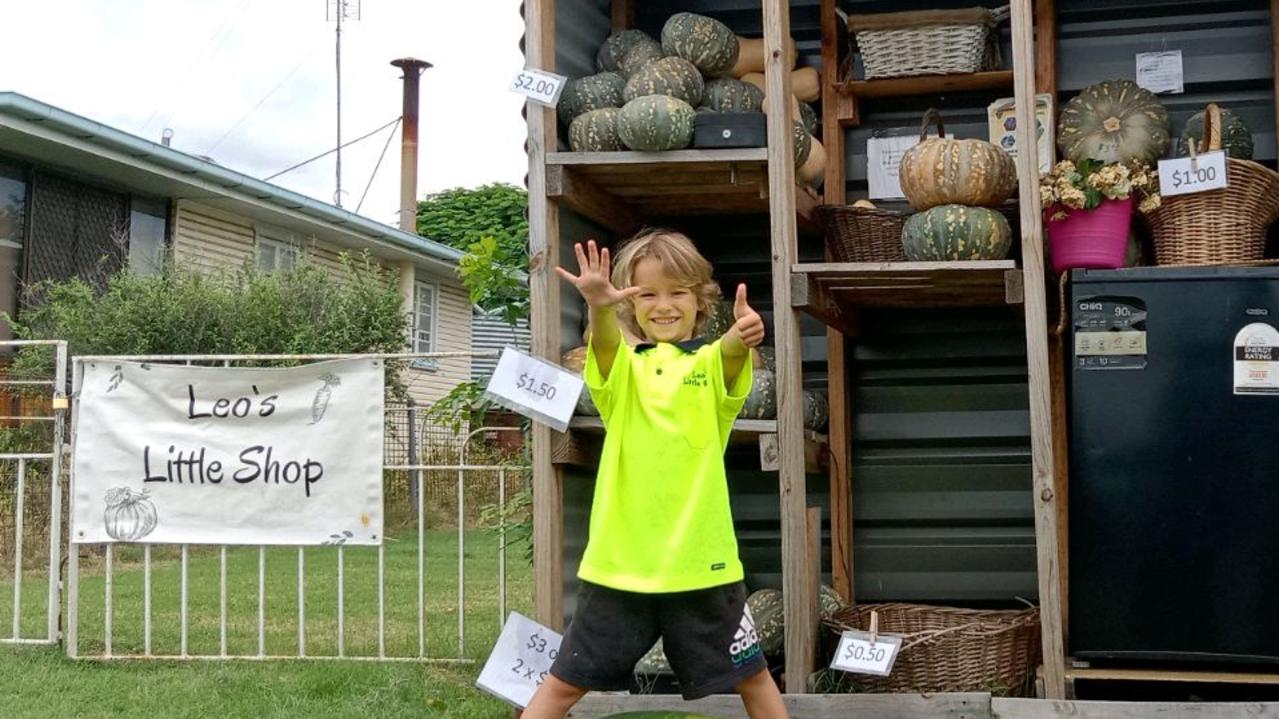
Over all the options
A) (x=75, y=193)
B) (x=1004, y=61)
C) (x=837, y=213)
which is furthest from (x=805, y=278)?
(x=75, y=193)

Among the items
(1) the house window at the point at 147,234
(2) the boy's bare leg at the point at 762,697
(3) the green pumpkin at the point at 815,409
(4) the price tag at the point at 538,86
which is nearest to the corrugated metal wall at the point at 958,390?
(3) the green pumpkin at the point at 815,409

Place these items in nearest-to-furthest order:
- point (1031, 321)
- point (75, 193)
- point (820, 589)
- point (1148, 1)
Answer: point (1031, 321)
point (820, 589)
point (1148, 1)
point (75, 193)

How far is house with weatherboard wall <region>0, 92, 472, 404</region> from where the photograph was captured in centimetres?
1149

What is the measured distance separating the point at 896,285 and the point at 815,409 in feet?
2.15

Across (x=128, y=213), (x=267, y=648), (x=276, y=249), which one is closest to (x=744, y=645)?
(x=267, y=648)

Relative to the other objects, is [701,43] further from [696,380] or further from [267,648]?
[267,648]

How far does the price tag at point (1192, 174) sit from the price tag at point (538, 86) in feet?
6.25

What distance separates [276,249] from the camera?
15422mm

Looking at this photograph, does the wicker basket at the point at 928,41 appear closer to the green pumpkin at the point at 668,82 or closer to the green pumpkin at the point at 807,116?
the green pumpkin at the point at 807,116

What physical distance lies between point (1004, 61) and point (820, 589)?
6.82 ft

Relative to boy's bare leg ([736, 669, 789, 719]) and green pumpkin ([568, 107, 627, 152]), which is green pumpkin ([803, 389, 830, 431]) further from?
boy's bare leg ([736, 669, 789, 719])

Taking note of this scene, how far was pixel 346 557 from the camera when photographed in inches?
400

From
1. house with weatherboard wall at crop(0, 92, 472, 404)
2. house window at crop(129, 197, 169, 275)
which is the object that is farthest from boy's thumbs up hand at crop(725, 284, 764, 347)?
house window at crop(129, 197, 169, 275)

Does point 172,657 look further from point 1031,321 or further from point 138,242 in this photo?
point 138,242
